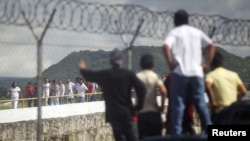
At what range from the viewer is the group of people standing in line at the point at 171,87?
336 inches

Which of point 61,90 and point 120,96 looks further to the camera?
point 61,90

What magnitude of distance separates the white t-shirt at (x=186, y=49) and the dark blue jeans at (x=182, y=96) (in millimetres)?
83

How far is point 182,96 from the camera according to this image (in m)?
8.58

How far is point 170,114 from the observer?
8.84 metres

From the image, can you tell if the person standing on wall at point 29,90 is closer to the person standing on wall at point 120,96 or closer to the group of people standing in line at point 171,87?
the group of people standing in line at point 171,87

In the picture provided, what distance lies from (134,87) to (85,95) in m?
14.6

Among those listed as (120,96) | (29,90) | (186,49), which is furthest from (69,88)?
(186,49)

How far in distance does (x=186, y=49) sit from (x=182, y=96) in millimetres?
539

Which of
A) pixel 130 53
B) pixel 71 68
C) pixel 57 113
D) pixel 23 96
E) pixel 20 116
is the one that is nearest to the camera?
pixel 130 53

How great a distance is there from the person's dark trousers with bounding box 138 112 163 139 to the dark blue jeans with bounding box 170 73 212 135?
7.6 inches

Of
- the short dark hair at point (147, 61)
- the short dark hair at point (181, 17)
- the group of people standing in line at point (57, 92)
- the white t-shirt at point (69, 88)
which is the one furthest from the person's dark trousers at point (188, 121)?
the white t-shirt at point (69, 88)

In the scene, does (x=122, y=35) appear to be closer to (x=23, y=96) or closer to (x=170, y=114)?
(x=170, y=114)

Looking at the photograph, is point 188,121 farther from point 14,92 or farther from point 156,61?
point 14,92

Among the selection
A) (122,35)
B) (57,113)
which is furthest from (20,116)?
(122,35)
